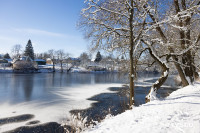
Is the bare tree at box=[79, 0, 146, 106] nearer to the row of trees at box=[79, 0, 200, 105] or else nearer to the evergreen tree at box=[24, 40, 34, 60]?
the row of trees at box=[79, 0, 200, 105]

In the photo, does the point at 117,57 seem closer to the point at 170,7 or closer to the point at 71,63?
the point at 170,7

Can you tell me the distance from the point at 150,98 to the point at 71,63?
72.6m

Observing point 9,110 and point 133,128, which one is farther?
point 9,110

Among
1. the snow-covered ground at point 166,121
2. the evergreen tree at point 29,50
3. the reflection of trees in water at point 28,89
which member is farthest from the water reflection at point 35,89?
the evergreen tree at point 29,50

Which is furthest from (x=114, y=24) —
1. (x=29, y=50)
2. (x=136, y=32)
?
(x=29, y=50)

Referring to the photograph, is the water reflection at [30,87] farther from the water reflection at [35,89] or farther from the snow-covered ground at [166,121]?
the snow-covered ground at [166,121]

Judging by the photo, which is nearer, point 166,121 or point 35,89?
point 166,121

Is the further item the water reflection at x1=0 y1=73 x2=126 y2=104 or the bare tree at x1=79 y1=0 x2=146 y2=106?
the water reflection at x1=0 y1=73 x2=126 y2=104

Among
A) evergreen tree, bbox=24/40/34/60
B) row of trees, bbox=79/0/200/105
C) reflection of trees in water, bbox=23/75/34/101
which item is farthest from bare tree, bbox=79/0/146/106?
evergreen tree, bbox=24/40/34/60

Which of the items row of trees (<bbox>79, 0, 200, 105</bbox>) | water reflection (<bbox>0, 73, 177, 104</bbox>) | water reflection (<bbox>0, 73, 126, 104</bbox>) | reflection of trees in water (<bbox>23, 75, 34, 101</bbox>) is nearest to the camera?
row of trees (<bbox>79, 0, 200, 105</bbox>)

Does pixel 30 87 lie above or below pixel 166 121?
below

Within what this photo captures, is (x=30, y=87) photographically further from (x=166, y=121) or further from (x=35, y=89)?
(x=166, y=121)

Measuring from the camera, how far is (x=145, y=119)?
371cm

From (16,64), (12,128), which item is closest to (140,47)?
(12,128)
